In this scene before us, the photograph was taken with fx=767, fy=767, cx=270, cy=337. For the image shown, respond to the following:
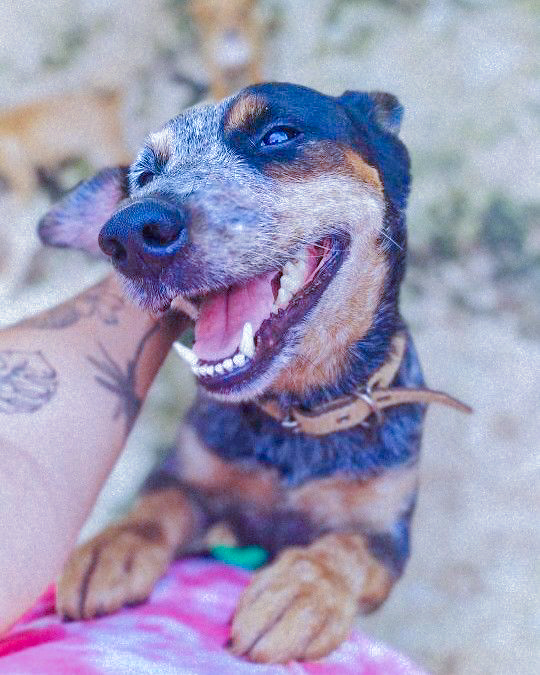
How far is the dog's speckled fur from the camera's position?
4.99ft

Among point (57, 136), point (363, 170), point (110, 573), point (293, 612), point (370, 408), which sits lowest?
point (293, 612)

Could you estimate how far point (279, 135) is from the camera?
168cm

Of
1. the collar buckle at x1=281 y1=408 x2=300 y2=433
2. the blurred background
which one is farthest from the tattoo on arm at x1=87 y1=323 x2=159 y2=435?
the blurred background

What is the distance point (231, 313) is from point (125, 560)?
61cm

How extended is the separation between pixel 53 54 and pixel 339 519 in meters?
2.37

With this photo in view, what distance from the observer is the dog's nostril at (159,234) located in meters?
1.39

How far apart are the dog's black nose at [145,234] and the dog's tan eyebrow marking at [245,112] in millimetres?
365

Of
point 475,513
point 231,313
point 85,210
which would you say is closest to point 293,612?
point 231,313

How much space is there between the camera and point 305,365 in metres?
1.76

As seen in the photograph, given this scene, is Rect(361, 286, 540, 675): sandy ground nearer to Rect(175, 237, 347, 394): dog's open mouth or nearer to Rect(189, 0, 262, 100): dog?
Rect(189, 0, 262, 100): dog

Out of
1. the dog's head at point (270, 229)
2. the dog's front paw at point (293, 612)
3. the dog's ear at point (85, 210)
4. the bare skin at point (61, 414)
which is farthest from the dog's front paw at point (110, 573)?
the dog's ear at point (85, 210)

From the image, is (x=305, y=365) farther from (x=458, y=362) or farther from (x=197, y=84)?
(x=197, y=84)

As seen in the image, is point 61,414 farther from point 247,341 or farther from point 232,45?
point 232,45

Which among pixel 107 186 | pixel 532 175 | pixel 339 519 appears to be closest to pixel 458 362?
pixel 532 175
